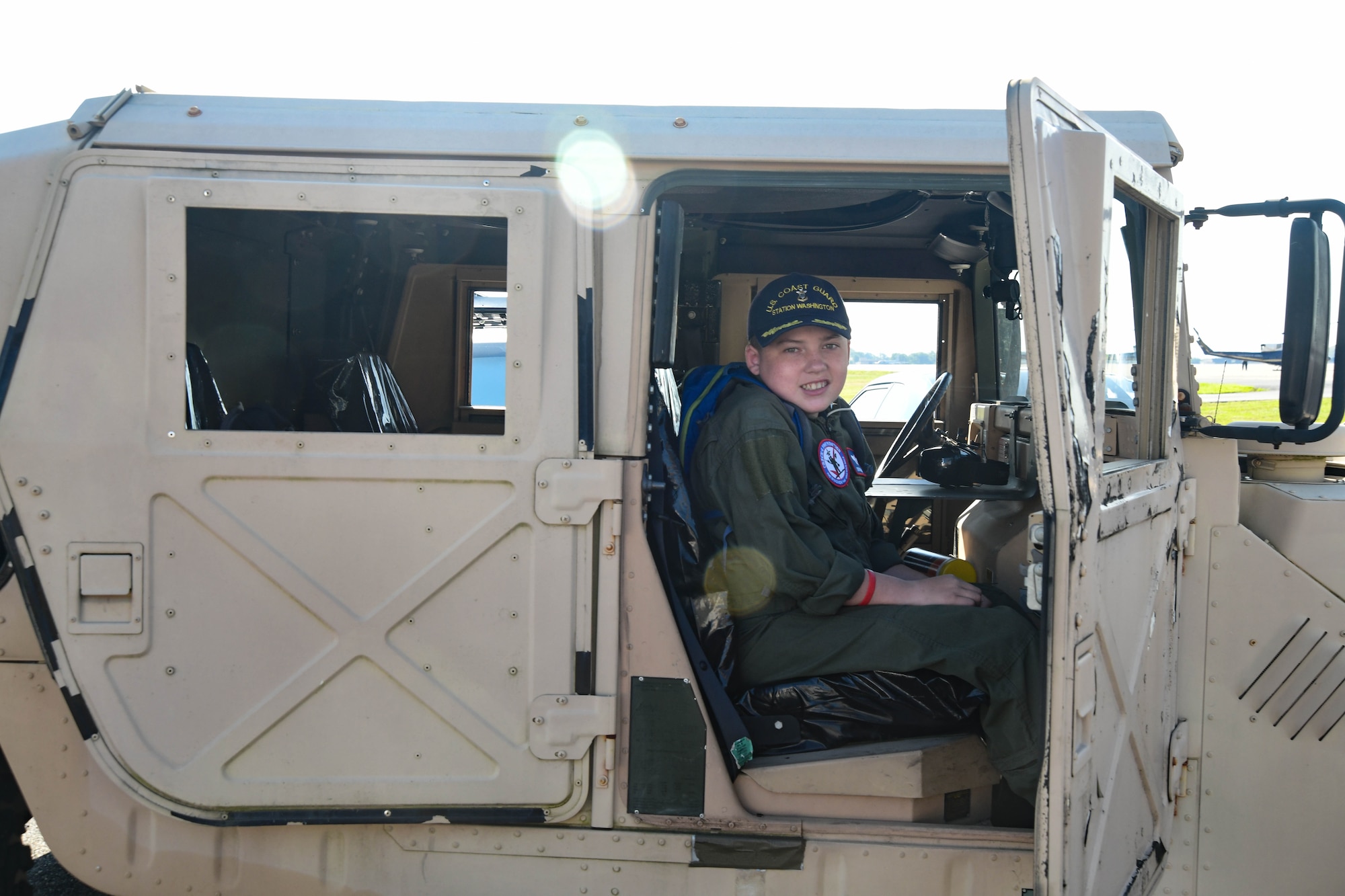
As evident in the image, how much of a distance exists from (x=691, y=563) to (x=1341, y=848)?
1.74 metres

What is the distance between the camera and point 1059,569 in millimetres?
1717

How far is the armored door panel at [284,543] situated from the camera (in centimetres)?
211

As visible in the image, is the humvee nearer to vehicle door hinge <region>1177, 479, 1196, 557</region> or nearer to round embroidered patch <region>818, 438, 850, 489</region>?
vehicle door hinge <region>1177, 479, 1196, 557</region>

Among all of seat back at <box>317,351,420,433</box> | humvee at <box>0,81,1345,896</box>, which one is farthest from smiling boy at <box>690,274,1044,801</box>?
seat back at <box>317,351,420,433</box>

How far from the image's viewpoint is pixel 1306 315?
6.61ft

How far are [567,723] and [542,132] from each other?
53.7 inches

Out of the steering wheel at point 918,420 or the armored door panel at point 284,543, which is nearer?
the armored door panel at point 284,543

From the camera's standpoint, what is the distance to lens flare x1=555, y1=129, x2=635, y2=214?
2.15 meters

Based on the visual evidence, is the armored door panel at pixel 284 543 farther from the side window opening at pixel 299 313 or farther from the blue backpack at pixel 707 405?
the blue backpack at pixel 707 405

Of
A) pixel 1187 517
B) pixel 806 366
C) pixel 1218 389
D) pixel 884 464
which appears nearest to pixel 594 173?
pixel 806 366

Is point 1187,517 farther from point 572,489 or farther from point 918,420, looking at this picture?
point 572,489

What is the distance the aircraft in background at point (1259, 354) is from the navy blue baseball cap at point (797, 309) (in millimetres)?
931

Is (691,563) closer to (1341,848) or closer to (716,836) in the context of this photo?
(716,836)

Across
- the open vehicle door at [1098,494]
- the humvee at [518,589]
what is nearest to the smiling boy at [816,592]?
the humvee at [518,589]
